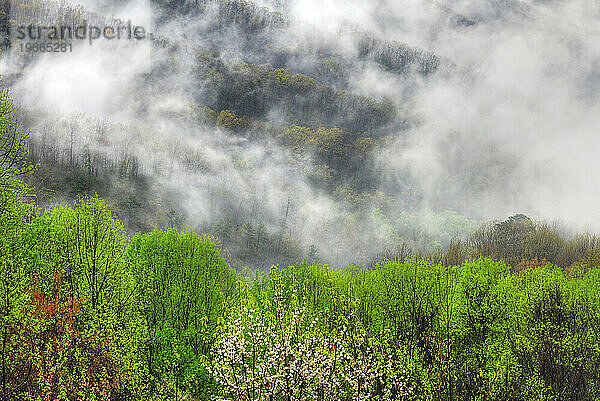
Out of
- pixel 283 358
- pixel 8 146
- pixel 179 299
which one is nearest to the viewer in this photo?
pixel 283 358

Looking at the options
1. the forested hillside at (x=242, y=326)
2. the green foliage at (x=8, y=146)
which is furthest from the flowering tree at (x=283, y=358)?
the green foliage at (x=8, y=146)

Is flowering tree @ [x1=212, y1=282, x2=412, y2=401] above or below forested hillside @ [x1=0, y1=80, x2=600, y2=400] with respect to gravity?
above

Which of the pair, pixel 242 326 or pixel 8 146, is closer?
pixel 242 326

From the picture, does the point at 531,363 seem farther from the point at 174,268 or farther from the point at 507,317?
the point at 174,268

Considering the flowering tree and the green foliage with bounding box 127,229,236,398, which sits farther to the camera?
Answer: the green foliage with bounding box 127,229,236,398

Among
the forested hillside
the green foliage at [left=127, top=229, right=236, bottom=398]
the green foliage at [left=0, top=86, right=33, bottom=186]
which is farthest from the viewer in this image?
the green foliage at [left=127, top=229, right=236, bottom=398]

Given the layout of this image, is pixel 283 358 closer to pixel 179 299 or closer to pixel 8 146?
pixel 8 146

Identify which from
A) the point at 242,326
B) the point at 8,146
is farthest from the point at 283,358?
the point at 8,146

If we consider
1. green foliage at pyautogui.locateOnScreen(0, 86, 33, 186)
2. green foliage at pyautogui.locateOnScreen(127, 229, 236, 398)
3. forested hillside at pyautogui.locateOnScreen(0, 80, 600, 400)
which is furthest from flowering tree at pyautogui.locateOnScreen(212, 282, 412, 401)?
green foliage at pyautogui.locateOnScreen(0, 86, 33, 186)

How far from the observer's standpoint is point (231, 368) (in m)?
21.6

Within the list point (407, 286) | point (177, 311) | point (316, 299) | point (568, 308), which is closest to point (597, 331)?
point (568, 308)

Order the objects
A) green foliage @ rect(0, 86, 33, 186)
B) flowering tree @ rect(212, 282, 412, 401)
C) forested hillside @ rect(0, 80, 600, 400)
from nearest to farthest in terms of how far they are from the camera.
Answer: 1. flowering tree @ rect(212, 282, 412, 401)
2. forested hillside @ rect(0, 80, 600, 400)
3. green foliage @ rect(0, 86, 33, 186)

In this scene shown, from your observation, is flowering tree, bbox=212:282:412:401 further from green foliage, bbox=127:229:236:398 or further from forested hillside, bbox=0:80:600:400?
green foliage, bbox=127:229:236:398

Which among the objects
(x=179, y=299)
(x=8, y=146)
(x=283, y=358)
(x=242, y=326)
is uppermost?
(x=8, y=146)
